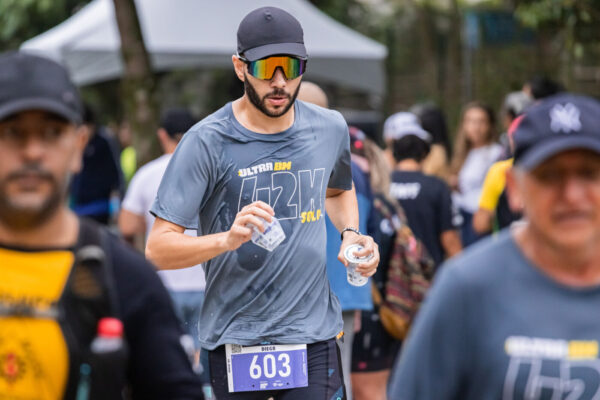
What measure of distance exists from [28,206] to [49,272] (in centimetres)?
16

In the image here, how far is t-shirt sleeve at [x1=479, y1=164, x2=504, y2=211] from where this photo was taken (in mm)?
7677

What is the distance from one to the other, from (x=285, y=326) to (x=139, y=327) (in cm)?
194

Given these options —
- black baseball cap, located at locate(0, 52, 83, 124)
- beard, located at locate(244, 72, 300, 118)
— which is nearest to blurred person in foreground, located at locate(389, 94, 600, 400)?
black baseball cap, located at locate(0, 52, 83, 124)

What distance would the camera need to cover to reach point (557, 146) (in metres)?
2.46

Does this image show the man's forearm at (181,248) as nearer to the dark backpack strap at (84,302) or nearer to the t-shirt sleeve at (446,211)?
the dark backpack strap at (84,302)

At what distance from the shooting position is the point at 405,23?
3016 centimetres

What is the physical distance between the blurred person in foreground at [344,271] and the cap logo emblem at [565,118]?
370cm

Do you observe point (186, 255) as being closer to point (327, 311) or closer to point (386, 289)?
point (327, 311)

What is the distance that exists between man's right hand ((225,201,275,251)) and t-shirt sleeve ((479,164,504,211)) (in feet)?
12.3

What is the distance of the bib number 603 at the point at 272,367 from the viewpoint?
4508mm

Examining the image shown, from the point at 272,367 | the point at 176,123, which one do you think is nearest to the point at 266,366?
the point at 272,367

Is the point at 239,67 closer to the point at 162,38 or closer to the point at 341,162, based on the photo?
the point at 341,162

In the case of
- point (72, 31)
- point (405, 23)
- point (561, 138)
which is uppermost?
point (561, 138)

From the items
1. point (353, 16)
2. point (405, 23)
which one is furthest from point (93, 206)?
point (405, 23)
